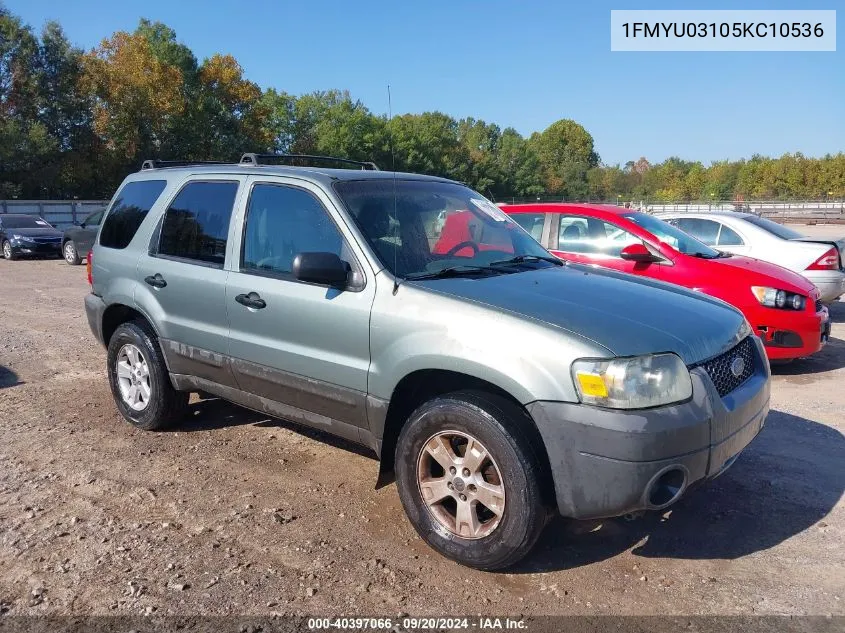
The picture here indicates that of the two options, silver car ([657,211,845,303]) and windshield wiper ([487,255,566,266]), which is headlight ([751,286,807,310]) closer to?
silver car ([657,211,845,303])

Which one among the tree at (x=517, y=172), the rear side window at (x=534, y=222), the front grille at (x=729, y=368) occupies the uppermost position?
the tree at (x=517, y=172)

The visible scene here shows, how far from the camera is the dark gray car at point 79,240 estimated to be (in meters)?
17.9

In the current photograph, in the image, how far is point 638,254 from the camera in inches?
265

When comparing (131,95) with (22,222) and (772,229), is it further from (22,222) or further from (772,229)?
(772,229)

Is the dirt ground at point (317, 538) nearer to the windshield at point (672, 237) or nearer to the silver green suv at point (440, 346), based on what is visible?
the silver green suv at point (440, 346)

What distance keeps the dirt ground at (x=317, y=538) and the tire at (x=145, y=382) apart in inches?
5.3

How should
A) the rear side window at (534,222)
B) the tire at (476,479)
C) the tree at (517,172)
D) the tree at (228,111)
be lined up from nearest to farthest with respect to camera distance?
the tire at (476,479)
the rear side window at (534,222)
the tree at (228,111)
the tree at (517,172)

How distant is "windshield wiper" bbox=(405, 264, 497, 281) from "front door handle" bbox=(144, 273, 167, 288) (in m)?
2.02

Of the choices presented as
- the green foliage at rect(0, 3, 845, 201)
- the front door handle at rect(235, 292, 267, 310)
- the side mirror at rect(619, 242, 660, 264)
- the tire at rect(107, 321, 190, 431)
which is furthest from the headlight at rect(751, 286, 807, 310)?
the green foliage at rect(0, 3, 845, 201)

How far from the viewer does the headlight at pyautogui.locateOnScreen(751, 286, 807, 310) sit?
6.83 meters

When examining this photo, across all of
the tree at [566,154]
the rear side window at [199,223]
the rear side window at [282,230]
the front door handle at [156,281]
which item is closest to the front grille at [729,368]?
the rear side window at [282,230]

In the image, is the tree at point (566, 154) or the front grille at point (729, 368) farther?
the tree at point (566, 154)

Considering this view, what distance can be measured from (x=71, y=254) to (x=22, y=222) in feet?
13.2

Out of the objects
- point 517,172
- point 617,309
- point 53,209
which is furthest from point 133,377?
point 517,172
